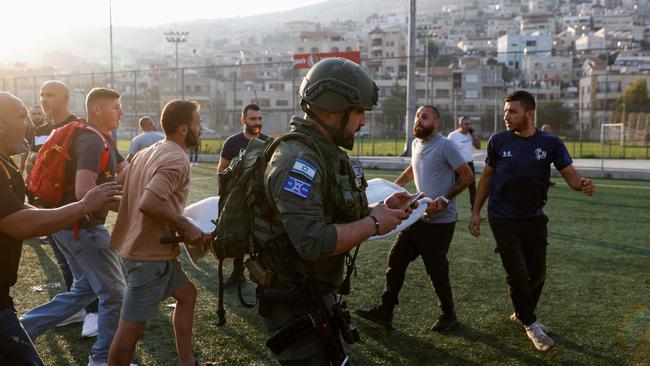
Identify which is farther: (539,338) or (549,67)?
(549,67)

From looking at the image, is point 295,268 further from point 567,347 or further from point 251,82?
point 251,82

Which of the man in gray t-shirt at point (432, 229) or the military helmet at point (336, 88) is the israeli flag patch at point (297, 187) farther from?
the man in gray t-shirt at point (432, 229)

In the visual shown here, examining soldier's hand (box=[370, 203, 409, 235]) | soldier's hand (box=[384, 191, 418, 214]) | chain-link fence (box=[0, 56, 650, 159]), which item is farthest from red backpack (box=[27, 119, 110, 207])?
chain-link fence (box=[0, 56, 650, 159])

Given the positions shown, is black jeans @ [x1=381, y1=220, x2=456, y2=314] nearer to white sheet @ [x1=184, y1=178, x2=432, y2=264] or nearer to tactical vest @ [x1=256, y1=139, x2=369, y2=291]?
white sheet @ [x1=184, y1=178, x2=432, y2=264]

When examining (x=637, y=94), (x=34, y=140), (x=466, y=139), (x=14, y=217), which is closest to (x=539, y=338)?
(x=14, y=217)

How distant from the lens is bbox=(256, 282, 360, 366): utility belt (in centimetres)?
292

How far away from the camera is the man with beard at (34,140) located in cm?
743

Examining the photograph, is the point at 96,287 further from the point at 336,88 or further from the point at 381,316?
the point at 336,88

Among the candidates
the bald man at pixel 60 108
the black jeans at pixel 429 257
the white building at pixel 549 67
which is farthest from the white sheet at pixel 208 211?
the white building at pixel 549 67

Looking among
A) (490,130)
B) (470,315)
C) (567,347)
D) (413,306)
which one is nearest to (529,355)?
(567,347)

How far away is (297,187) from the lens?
2641 millimetres

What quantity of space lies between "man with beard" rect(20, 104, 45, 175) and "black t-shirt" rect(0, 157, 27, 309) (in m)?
1.60

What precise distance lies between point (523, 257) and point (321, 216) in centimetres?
355

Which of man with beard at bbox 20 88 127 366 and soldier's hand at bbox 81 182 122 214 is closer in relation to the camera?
soldier's hand at bbox 81 182 122 214
